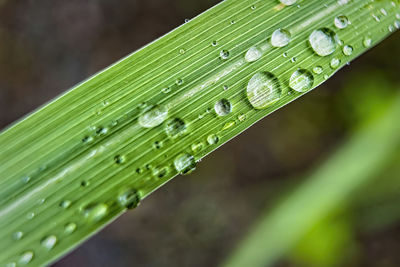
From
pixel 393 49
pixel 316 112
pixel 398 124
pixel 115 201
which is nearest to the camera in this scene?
pixel 115 201

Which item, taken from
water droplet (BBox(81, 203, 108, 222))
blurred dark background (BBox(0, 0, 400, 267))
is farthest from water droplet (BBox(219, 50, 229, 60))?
blurred dark background (BBox(0, 0, 400, 267))

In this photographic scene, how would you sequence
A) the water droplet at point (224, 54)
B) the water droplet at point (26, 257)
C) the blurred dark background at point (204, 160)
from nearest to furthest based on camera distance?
the water droplet at point (26, 257) → the water droplet at point (224, 54) → the blurred dark background at point (204, 160)

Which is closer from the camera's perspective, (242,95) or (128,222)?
(242,95)

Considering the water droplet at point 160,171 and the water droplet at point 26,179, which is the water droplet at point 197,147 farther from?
the water droplet at point 26,179

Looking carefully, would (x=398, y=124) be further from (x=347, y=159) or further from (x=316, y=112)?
(x=316, y=112)

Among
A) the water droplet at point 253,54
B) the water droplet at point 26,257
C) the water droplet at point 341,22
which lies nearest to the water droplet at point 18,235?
the water droplet at point 26,257

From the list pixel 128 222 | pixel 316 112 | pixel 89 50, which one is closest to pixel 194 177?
pixel 128 222

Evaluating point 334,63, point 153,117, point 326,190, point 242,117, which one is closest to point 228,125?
point 242,117
